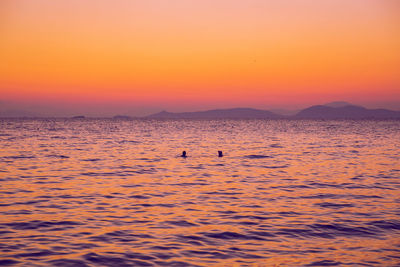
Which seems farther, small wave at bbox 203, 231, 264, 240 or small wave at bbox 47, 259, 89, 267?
small wave at bbox 203, 231, 264, 240

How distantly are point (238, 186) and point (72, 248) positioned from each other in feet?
37.6

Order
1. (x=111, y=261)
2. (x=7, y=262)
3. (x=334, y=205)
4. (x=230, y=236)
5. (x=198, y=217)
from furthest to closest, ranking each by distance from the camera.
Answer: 1. (x=334, y=205)
2. (x=198, y=217)
3. (x=230, y=236)
4. (x=111, y=261)
5. (x=7, y=262)

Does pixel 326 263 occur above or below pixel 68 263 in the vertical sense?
below

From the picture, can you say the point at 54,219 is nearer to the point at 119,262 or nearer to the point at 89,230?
the point at 89,230

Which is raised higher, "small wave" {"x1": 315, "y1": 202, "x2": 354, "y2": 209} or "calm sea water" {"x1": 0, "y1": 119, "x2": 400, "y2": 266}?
"calm sea water" {"x1": 0, "y1": 119, "x2": 400, "y2": 266}

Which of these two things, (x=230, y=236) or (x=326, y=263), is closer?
(x=326, y=263)

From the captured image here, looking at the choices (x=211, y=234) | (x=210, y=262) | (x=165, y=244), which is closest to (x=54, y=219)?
(x=165, y=244)

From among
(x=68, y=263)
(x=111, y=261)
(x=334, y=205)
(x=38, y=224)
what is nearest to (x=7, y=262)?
(x=68, y=263)

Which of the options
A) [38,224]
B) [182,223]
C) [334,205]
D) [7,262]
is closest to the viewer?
[7,262]

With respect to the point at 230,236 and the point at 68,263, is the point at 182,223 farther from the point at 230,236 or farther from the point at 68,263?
the point at 68,263

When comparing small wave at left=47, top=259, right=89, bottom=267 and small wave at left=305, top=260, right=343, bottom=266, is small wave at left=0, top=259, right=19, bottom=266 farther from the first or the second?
small wave at left=305, top=260, right=343, bottom=266

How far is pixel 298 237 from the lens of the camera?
11523 millimetres

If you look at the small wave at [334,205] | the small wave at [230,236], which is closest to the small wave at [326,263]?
the small wave at [230,236]

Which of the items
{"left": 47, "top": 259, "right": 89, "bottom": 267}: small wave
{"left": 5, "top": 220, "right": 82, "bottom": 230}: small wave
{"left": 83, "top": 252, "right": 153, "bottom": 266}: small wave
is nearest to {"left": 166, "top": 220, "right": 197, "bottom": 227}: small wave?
{"left": 5, "top": 220, "right": 82, "bottom": 230}: small wave
